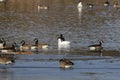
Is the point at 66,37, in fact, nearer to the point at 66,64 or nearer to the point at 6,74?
the point at 66,64

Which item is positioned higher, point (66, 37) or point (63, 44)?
point (66, 37)

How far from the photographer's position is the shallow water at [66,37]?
73.7 feet

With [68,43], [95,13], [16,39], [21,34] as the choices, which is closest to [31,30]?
[21,34]

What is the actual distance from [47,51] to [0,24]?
50.1 ft

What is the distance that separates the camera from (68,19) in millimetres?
46875

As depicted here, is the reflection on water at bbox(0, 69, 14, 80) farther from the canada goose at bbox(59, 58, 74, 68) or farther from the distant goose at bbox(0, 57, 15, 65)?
the canada goose at bbox(59, 58, 74, 68)

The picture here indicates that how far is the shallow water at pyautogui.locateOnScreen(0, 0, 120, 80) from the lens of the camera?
73.7ft

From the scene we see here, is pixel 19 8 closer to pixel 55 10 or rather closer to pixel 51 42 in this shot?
pixel 55 10

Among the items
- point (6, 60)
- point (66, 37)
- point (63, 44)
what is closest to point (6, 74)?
point (6, 60)

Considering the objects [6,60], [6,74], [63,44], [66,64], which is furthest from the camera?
[63,44]

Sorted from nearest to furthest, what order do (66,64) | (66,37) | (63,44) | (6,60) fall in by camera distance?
(66,64) < (6,60) < (63,44) < (66,37)

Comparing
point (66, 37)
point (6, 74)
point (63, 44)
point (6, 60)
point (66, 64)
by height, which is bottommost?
point (6, 74)

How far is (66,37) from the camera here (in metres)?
35.3

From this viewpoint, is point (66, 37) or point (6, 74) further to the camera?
point (66, 37)
